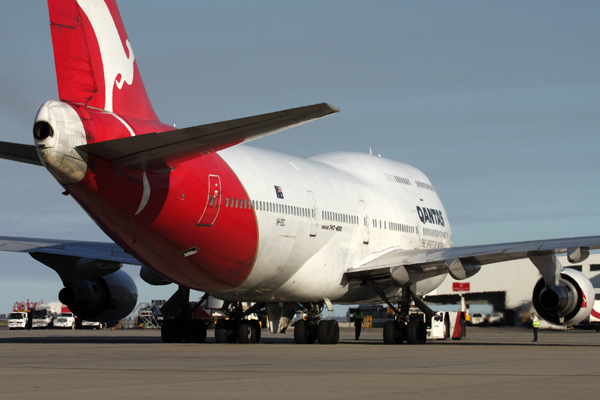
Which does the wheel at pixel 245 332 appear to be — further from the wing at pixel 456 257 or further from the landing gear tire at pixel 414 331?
the landing gear tire at pixel 414 331

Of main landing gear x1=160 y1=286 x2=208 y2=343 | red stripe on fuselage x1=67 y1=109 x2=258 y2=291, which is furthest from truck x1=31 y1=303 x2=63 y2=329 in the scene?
red stripe on fuselage x1=67 y1=109 x2=258 y2=291

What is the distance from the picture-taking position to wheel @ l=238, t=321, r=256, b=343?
23.0 m

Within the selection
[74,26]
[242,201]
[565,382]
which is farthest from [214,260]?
[565,382]

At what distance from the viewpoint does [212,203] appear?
1808 centimetres

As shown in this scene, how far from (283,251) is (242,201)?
246 cm

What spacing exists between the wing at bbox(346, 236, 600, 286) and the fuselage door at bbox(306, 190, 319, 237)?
2.51 m

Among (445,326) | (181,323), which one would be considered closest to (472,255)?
(181,323)

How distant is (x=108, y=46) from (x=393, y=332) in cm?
1238

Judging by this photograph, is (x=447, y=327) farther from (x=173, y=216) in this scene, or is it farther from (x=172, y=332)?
(x=173, y=216)

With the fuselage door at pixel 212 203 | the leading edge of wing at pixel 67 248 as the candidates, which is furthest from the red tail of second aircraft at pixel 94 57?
the leading edge of wing at pixel 67 248

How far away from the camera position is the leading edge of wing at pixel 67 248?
75.1ft

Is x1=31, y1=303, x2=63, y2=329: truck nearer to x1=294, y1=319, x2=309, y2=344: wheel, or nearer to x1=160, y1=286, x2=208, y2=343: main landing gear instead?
x1=160, y1=286, x2=208, y2=343: main landing gear

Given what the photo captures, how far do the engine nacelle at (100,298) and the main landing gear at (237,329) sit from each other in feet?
13.2

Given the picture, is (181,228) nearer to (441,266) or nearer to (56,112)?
(56,112)
